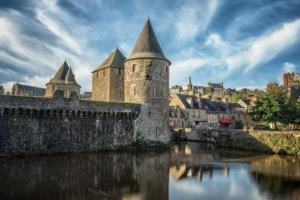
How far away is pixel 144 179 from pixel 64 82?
2825 cm

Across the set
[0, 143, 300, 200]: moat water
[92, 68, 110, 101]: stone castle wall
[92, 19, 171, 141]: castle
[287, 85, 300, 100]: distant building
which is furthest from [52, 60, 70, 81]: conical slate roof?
[287, 85, 300, 100]: distant building

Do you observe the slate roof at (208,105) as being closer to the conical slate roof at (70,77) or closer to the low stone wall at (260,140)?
the low stone wall at (260,140)

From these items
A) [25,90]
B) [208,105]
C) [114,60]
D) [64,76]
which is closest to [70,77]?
[64,76]

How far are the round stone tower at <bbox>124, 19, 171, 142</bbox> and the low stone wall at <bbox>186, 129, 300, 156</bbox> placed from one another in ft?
25.1

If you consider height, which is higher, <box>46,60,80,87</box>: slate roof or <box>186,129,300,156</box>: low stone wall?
<box>46,60,80,87</box>: slate roof

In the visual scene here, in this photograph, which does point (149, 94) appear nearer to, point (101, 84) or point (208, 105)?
point (101, 84)

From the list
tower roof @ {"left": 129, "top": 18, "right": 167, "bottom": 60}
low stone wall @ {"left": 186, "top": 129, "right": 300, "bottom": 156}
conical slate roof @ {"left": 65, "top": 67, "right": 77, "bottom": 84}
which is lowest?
low stone wall @ {"left": 186, "top": 129, "right": 300, "bottom": 156}

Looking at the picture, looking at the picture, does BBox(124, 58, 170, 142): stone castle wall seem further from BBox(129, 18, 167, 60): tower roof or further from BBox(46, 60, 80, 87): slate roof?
BBox(46, 60, 80, 87): slate roof

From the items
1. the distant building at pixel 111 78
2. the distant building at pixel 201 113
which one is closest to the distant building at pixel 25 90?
the distant building at pixel 111 78

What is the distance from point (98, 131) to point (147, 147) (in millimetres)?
5459

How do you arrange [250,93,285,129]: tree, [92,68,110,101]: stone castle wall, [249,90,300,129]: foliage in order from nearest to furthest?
[250,93,285,129]: tree
[249,90,300,129]: foliage
[92,68,110,101]: stone castle wall

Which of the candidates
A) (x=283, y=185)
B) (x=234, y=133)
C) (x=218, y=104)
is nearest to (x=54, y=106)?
(x=283, y=185)

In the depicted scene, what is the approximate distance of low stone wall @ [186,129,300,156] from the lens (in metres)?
25.0

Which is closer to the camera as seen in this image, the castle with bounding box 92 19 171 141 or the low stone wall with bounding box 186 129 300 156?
the low stone wall with bounding box 186 129 300 156
